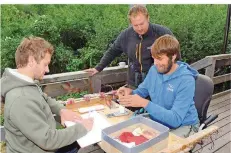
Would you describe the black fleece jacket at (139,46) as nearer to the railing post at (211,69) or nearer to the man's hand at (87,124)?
the man's hand at (87,124)

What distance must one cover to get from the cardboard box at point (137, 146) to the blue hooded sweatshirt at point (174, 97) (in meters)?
0.13

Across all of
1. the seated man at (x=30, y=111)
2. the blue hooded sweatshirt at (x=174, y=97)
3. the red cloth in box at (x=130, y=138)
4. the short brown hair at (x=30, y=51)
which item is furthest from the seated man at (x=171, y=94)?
the short brown hair at (x=30, y=51)

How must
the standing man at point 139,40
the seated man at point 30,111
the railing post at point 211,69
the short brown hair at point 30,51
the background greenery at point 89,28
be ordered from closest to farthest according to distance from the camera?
the seated man at point 30,111 < the short brown hair at point 30,51 < the standing man at point 139,40 < the railing post at point 211,69 < the background greenery at point 89,28

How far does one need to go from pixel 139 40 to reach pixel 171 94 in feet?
3.39

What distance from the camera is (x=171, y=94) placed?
2.16m

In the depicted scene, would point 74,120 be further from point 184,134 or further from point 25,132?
point 184,134

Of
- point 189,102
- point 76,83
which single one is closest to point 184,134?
point 189,102

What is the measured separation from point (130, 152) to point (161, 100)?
2.53ft

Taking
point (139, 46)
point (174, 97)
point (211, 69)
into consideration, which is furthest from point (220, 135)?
point (174, 97)

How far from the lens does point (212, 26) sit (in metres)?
5.66

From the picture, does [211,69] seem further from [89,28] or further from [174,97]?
[174,97]

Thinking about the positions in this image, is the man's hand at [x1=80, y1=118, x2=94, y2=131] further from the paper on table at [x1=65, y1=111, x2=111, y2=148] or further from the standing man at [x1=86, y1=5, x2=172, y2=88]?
the standing man at [x1=86, y1=5, x2=172, y2=88]

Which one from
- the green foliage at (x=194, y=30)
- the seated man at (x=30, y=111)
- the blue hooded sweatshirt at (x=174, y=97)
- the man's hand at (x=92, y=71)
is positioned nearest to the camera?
the seated man at (x=30, y=111)

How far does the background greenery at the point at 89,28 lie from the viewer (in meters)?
4.78
